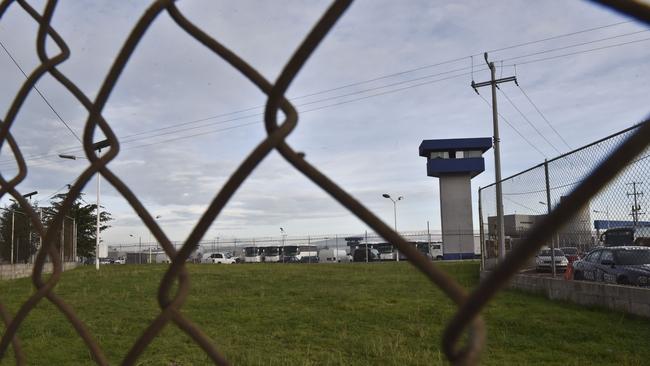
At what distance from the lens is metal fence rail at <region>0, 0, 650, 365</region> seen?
1.47 feet

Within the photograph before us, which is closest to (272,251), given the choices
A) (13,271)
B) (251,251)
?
(251,251)

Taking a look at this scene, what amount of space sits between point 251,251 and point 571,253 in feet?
140

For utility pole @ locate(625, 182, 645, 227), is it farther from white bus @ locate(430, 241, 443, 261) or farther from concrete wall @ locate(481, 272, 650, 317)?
white bus @ locate(430, 241, 443, 261)

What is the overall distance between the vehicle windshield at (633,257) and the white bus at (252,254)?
4270 cm

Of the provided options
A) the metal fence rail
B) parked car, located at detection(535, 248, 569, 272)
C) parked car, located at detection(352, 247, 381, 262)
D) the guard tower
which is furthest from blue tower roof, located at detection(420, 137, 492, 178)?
the metal fence rail

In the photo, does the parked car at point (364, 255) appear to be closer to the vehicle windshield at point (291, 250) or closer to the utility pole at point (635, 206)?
the vehicle windshield at point (291, 250)

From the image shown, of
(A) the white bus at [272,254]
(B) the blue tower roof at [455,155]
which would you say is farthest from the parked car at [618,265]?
(A) the white bus at [272,254]

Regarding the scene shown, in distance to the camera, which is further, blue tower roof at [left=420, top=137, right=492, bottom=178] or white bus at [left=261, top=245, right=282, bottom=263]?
white bus at [left=261, top=245, right=282, bottom=263]

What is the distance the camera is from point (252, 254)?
2007 inches

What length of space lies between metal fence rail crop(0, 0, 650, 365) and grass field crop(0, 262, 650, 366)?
13.4ft

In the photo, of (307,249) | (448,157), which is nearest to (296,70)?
(448,157)

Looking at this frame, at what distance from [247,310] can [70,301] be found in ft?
11.7

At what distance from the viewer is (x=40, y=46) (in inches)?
46.6

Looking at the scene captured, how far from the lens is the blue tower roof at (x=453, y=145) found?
1652 inches
